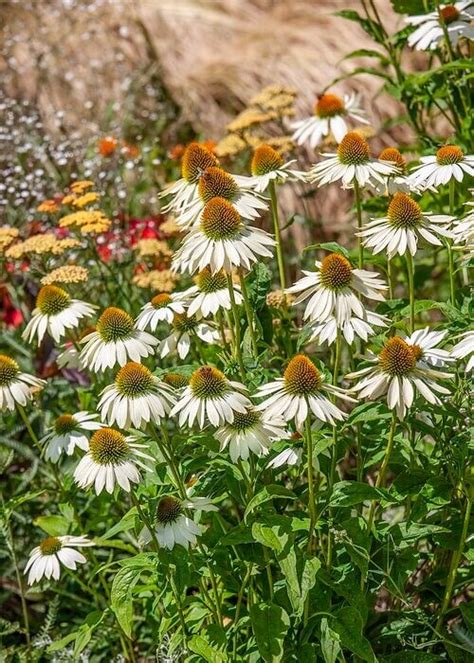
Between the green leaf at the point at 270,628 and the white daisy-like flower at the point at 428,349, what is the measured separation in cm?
47

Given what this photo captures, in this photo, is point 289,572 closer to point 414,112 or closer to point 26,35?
point 414,112

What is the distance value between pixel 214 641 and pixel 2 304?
1.81m

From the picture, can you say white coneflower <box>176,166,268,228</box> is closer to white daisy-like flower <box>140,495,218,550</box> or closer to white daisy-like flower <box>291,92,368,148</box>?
white daisy-like flower <box>140,495,218,550</box>

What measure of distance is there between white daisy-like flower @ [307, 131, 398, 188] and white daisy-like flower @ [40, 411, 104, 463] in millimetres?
608

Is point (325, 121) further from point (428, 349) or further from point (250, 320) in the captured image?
point (428, 349)

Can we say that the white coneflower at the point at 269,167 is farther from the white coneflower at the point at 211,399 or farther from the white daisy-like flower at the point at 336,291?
the white coneflower at the point at 211,399

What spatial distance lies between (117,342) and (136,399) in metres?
0.14

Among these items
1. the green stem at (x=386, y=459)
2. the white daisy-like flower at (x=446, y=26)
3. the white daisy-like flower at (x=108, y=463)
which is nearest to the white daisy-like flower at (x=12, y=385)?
the white daisy-like flower at (x=108, y=463)

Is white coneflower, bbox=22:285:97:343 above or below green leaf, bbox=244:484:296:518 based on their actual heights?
above

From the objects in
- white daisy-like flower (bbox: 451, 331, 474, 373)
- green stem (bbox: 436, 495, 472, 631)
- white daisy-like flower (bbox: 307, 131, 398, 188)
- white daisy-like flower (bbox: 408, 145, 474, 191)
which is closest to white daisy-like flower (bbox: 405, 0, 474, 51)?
white daisy-like flower (bbox: 408, 145, 474, 191)

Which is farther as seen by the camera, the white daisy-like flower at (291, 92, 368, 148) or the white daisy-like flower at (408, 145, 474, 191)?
the white daisy-like flower at (291, 92, 368, 148)

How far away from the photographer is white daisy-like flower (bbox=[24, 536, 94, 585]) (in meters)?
1.79

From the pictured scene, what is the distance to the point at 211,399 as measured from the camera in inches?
59.4

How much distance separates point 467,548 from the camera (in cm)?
170
